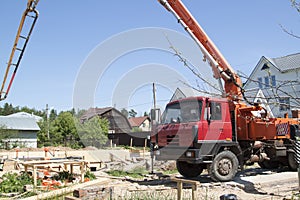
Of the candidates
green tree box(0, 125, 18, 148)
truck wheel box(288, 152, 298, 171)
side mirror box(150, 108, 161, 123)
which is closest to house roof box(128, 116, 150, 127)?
green tree box(0, 125, 18, 148)

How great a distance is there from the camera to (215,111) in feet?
32.8

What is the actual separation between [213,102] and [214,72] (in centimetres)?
137

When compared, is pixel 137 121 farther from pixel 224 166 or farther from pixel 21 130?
pixel 224 166

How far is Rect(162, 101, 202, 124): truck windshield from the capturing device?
9.91m

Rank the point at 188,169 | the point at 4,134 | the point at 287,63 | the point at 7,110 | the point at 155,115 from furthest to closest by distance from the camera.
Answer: the point at 7,110 < the point at 4,134 < the point at 287,63 < the point at 188,169 < the point at 155,115

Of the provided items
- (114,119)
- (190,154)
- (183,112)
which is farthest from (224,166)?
(114,119)

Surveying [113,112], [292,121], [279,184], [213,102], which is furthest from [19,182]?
[113,112]

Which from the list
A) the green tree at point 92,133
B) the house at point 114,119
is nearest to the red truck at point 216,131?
the green tree at point 92,133

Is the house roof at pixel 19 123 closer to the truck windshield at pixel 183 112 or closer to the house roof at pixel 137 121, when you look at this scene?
the house roof at pixel 137 121

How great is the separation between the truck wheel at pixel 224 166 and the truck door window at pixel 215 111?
3.64 feet

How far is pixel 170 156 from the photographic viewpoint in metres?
10.1

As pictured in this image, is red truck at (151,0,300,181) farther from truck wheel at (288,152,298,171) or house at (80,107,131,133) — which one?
house at (80,107,131,133)

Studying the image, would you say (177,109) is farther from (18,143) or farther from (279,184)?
(18,143)

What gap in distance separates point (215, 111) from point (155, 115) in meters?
1.91
